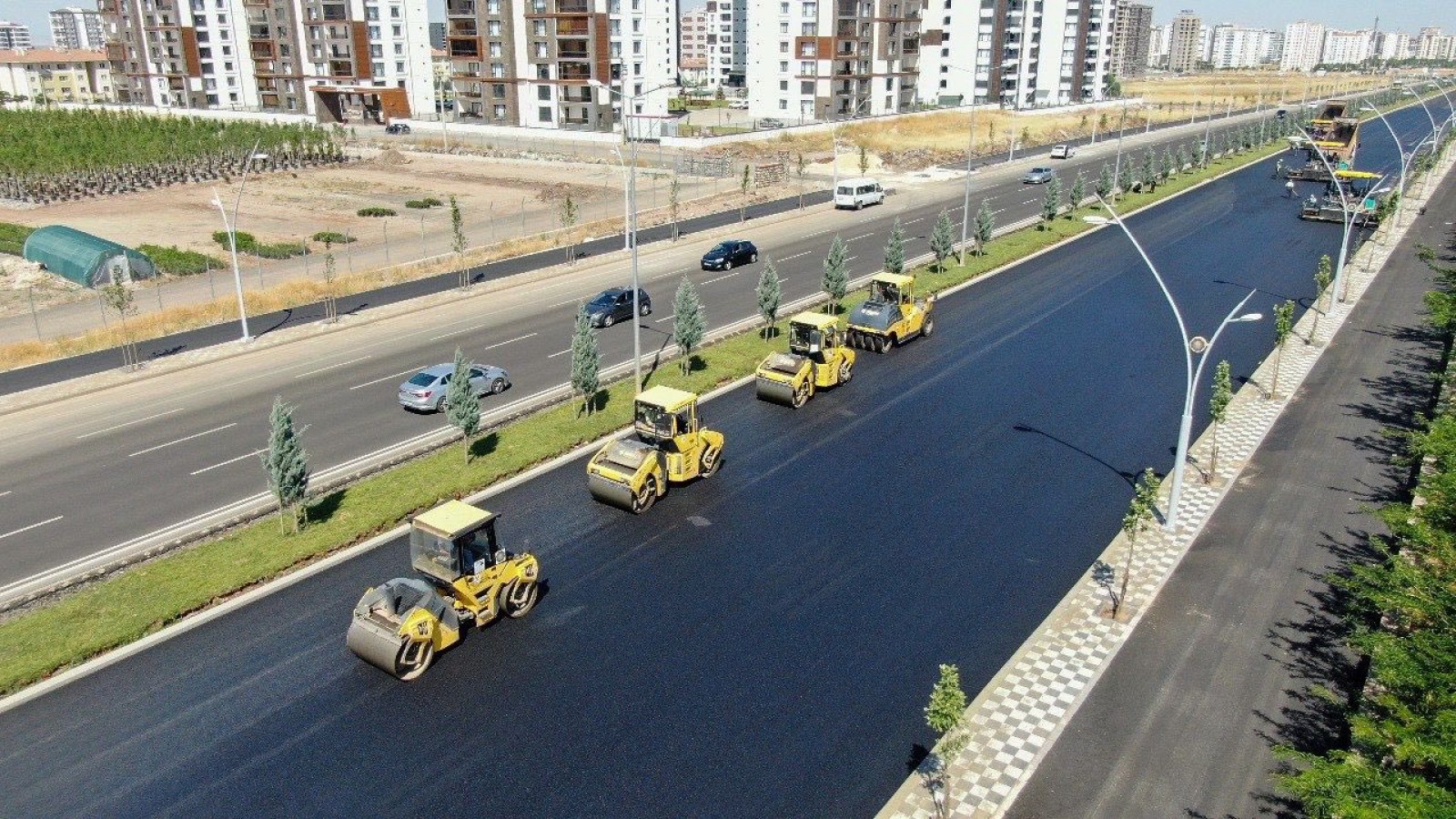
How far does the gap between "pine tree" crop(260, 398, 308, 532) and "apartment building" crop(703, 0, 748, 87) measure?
6866 inches

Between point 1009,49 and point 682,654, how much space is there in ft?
498

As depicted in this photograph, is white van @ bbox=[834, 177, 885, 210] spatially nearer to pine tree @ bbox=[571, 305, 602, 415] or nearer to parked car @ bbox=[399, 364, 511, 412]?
parked car @ bbox=[399, 364, 511, 412]

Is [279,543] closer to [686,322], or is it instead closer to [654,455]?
[654,455]

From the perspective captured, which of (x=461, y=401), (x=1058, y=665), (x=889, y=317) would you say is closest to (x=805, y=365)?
(x=889, y=317)

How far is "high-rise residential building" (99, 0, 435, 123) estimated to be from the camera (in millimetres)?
130250

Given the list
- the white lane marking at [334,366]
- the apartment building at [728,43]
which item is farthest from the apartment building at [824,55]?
the white lane marking at [334,366]

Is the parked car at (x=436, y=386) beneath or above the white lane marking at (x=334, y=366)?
above

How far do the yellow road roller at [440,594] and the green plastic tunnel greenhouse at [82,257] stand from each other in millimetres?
40792

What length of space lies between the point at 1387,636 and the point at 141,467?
30.8 metres

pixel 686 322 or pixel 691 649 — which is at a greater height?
pixel 686 322

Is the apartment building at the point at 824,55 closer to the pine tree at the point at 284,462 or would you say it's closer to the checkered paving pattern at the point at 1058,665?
the checkered paving pattern at the point at 1058,665

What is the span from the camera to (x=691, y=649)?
61.6 feet

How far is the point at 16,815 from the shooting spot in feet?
47.5

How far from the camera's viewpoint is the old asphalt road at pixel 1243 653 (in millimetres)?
15211
